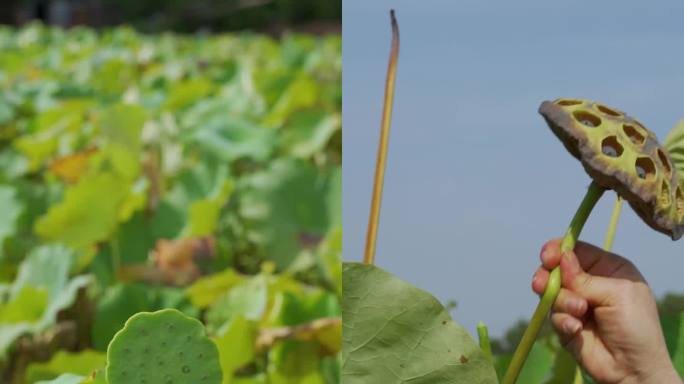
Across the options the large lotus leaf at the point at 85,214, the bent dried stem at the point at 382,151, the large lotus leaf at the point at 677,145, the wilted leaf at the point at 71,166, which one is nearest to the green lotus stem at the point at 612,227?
the large lotus leaf at the point at 677,145

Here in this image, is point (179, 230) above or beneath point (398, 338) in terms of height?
beneath

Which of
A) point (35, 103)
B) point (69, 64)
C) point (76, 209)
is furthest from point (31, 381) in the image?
point (69, 64)

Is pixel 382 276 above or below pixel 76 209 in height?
above

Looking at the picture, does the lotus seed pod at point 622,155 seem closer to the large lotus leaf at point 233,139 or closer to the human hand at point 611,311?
the human hand at point 611,311

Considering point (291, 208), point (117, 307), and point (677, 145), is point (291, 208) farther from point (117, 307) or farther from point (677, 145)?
point (677, 145)

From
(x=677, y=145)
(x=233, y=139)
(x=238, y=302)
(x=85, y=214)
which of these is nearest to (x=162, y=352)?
(x=677, y=145)

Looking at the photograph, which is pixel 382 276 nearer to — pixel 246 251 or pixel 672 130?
pixel 672 130
